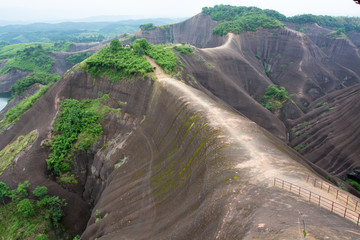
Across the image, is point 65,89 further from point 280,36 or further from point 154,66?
point 280,36

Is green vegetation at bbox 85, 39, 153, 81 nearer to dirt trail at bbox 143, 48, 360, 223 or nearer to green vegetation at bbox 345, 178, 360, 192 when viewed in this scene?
dirt trail at bbox 143, 48, 360, 223

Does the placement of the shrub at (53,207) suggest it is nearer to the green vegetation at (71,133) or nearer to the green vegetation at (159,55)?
the green vegetation at (71,133)

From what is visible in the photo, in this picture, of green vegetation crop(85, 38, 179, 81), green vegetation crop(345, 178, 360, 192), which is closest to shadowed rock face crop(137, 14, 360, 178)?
green vegetation crop(345, 178, 360, 192)

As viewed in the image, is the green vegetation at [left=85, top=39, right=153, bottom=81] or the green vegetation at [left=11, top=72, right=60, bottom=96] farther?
the green vegetation at [left=11, top=72, right=60, bottom=96]

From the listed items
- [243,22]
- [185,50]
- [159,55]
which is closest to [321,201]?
[159,55]

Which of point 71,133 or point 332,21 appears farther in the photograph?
point 332,21

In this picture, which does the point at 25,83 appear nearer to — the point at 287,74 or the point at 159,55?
the point at 159,55

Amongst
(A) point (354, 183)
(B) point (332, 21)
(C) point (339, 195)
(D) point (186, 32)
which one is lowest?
(A) point (354, 183)
